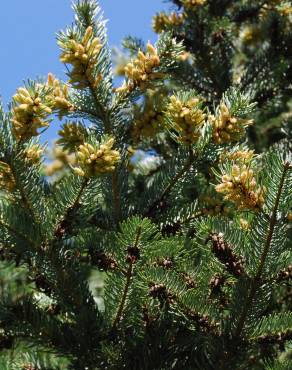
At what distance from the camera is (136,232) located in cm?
175

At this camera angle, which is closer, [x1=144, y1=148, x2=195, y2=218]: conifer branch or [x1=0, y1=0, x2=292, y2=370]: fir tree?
[x1=0, y1=0, x2=292, y2=370]: fir tree

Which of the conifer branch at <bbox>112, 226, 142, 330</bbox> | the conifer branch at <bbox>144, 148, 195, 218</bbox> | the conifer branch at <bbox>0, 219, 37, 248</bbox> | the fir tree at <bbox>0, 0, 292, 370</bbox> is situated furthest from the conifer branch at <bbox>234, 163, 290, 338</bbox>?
the conifer branch at <bbox>0, 219, 37, 248</bbox>

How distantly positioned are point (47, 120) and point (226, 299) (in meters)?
0.86

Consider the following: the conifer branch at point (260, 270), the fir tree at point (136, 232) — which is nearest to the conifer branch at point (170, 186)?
the fir tree at point (136, 232)

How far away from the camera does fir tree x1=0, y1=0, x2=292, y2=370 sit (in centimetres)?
177

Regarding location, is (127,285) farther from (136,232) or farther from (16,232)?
(16,232)

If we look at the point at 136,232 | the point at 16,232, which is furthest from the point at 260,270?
the point at 16,232

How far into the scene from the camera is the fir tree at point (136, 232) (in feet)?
5.80

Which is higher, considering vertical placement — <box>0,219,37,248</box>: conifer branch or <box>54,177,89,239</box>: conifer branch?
<box>54,177,89,239</box>: conifer branch

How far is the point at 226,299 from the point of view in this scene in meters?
2.02

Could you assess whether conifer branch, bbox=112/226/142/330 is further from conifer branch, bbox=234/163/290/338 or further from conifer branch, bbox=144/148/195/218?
conifer branch, bbox=144/148/195/218

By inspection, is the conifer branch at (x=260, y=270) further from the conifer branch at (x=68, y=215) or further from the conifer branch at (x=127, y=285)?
the conifer branch at (x=68, y=215)

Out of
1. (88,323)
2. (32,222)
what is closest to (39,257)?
(32,222)

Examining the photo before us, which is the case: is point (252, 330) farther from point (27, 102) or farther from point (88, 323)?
point (27, 102)
